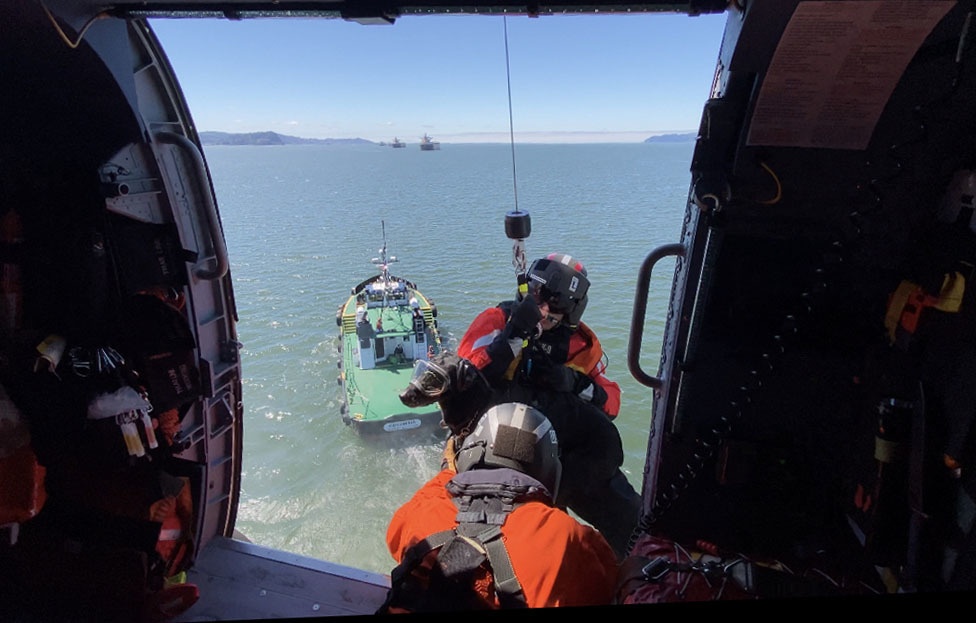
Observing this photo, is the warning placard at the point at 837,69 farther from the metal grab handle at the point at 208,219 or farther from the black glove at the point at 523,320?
the metal grab handle at the point at 208,219

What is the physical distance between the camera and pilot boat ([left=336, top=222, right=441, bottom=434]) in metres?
13.4

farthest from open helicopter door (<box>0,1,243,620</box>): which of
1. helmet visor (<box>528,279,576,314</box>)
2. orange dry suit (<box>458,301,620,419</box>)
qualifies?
helmet visor (<box>528,279,576,314</box>)

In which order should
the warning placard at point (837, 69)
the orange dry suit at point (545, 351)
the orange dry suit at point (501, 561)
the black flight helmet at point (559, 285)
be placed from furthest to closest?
1. the black flight helmet at point (559, 285)
2. the orange dry suit at point (545, 351)
3. the orange dry suit at point (501, 561)
4. the warning placard at point (837, 69)

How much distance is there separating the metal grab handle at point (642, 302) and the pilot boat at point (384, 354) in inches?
429

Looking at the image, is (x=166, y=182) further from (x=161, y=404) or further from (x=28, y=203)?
(x=161, y=404)

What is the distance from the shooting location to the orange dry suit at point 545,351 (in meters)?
3.50

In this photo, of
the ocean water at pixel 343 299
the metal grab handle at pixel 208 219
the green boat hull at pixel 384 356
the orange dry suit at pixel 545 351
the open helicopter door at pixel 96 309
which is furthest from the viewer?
the green boat hull at pixel 384 356

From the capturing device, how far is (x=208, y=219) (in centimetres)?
284

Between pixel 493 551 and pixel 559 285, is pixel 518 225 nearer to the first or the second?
pixel 559 285

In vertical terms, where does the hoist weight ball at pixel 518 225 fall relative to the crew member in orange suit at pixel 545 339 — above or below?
above

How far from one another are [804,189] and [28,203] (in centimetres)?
326

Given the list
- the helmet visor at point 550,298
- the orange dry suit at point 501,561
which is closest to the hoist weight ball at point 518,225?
the helmet visor at point 550,298

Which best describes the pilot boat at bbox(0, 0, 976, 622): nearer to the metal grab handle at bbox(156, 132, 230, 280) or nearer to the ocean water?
the metal grab handle at bbox(156, 132, 230, 280)

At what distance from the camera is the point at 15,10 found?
6.53ft
